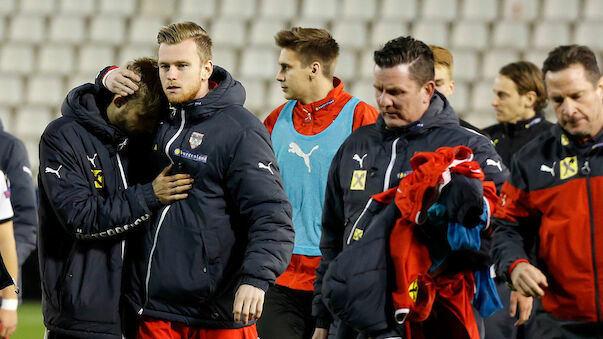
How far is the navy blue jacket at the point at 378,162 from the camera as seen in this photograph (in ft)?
10.7

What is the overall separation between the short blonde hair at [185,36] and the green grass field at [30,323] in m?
4.68

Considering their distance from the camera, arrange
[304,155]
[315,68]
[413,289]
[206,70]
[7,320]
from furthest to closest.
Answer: [315,68], [304,155], [7,320], [206,70], [413,289]

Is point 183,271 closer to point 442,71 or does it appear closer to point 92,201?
point 92,201

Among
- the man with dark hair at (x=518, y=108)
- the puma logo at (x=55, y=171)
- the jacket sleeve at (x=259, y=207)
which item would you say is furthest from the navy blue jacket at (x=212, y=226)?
the man with dark hair at (x=518, y=108)

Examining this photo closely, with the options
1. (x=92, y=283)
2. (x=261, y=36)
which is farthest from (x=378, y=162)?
(x=261, y=36)

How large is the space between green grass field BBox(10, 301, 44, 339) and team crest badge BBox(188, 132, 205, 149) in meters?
4.68

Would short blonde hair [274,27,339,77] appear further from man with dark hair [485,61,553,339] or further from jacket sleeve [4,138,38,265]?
jacket sleeve [4,138,38,265]

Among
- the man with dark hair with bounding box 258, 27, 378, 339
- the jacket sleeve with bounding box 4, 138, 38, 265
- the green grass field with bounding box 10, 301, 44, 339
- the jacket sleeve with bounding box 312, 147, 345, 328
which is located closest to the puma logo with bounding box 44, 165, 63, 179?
the jacket sleeve with bounding box 312, 147, 345, 328

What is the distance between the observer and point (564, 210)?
10.9ft

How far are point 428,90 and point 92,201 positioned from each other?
135cm

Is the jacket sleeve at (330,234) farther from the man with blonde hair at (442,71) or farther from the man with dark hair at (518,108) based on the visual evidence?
the man with dark hair at (518,108)

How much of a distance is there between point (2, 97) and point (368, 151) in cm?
830

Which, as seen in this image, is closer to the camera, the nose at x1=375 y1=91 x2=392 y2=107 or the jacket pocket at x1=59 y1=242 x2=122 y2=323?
the nose at x1=375 y1=91 x2=392 y2=107

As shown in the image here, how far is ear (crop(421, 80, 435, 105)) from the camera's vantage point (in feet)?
11.0
